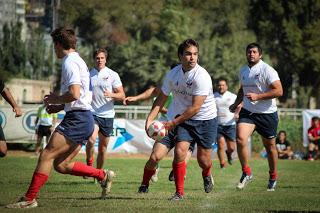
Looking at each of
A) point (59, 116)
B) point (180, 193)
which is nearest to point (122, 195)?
point (180, 193)

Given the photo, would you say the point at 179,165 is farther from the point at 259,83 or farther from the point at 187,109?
the point at 259,83

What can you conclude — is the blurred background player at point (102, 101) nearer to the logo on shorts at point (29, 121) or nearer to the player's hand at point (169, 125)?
the player's hand at point (169, 125)

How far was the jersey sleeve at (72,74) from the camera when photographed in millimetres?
8680

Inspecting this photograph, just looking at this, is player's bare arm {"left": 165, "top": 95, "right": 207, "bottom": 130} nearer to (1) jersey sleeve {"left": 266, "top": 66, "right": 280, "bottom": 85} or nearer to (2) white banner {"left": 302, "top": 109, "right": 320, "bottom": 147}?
(1) jersey sleeve {"left": 266, "top": 66, "right": 280, "bottom": 85}

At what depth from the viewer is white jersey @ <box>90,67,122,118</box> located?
13422 mm

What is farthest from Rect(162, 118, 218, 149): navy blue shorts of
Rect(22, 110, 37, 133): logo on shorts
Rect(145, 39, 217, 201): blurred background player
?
Rect(22, 110, 37, 133): logo on shorts

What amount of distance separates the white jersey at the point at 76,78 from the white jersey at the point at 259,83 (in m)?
4.13

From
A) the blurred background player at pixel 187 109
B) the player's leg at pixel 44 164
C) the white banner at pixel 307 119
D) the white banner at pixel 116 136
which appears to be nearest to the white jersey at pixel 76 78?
the player's leg at pixel 44 164

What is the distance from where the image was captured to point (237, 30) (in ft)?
206

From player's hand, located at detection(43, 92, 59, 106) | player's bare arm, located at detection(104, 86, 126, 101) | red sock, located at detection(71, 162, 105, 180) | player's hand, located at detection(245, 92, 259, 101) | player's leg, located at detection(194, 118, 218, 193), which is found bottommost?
red sock, located at detection(71, 162, 105, 180)

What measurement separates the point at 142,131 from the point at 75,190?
1452 cm

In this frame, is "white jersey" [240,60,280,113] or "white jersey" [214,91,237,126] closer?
"white jersey" [240,60,280,113]

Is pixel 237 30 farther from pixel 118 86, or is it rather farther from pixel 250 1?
pixel 118 86

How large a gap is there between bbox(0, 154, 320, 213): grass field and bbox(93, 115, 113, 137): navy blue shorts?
0.94m
